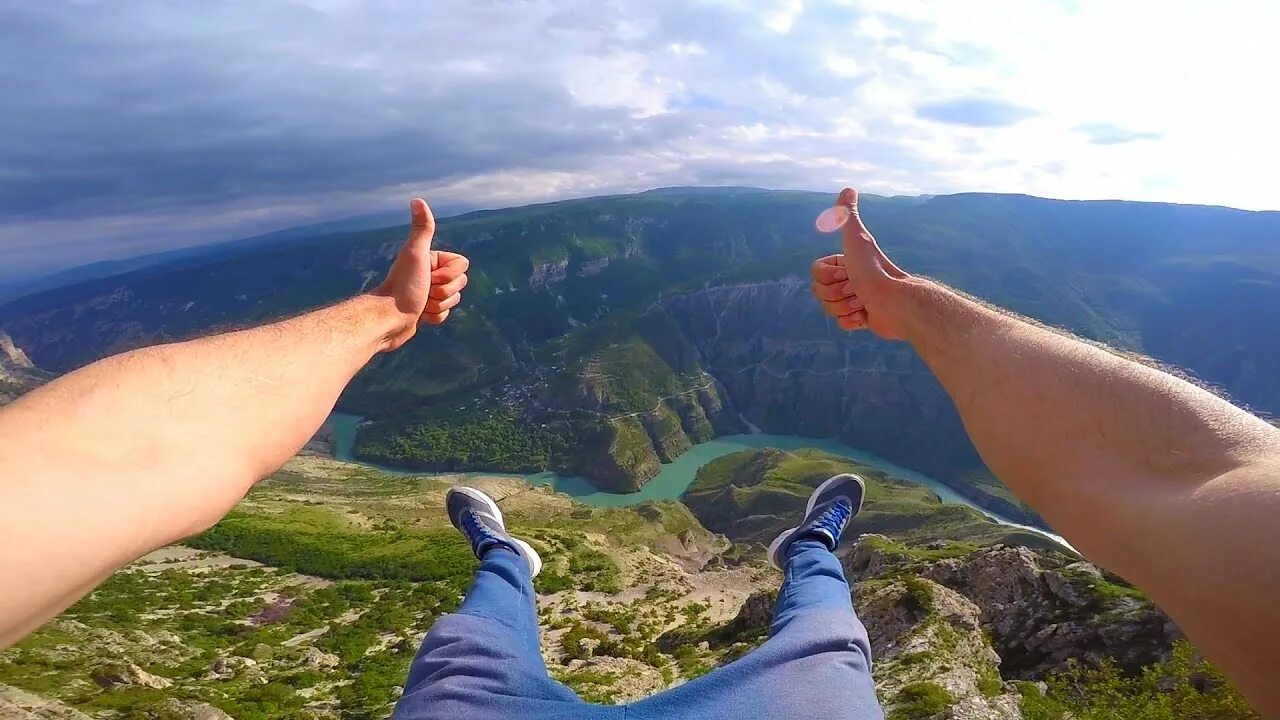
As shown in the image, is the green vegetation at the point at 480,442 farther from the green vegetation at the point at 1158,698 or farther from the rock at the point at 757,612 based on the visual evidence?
the green vegetation at the point at 1158,698

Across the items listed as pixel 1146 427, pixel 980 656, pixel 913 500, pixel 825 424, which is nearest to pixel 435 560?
pixel 980 656

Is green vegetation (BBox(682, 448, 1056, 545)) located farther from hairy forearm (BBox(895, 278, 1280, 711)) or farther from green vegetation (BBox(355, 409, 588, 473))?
hairy forearm (BBox(895, 278, 1280, 711))

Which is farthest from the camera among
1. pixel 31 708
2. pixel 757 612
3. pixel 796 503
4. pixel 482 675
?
pixel 796 503

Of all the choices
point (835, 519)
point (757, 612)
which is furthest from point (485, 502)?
point (757, 612)

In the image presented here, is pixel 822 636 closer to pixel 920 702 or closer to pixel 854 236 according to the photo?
pixel 854 236

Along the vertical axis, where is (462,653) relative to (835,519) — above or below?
above

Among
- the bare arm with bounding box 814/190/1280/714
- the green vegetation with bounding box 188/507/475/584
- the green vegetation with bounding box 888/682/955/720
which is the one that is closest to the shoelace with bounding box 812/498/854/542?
the bare arm with bounding box 814/190/1280/714
